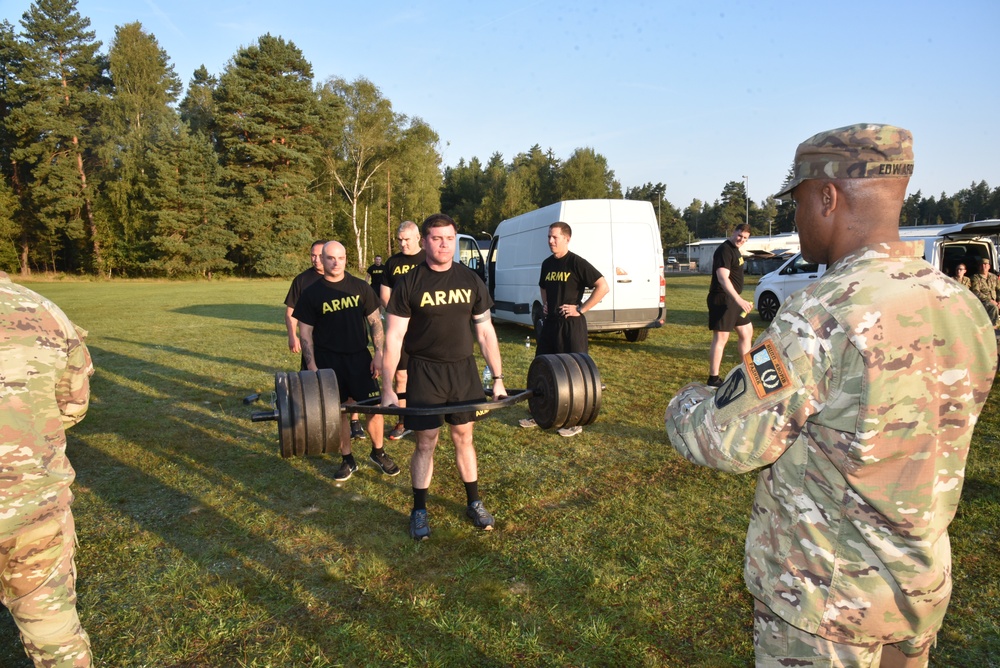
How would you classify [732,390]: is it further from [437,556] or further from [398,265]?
[398,265]

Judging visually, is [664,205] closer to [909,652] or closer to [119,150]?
[119,150]

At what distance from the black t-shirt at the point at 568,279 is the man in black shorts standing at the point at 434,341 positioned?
2.16 m

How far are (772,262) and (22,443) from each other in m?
44.2

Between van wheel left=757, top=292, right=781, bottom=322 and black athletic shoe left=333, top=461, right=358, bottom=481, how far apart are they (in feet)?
39.3

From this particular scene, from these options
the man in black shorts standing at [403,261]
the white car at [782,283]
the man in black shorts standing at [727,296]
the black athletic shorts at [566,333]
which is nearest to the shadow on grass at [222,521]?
the man in black shorts standing at [403,261]

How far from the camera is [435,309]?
13.7 ft

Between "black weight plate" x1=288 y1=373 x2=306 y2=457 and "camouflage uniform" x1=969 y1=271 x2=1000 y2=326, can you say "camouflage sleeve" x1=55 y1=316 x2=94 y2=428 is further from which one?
"camouflage uniform" x1=969 y1=271 x2=1000 y2=326

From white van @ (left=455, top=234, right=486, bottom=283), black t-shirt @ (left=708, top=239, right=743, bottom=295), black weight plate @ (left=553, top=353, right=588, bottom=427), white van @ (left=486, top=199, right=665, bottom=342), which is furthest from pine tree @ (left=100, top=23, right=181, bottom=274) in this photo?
black weight plate @ (left=553, top=353, right=588, bottom=427)

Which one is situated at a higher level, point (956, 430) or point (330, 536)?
point (956, 430)

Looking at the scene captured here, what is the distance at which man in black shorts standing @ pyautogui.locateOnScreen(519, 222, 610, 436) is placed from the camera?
631cm

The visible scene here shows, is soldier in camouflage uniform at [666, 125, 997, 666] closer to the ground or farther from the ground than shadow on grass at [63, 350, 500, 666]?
farther from the ground

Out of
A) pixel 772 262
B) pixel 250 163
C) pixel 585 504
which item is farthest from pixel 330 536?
pixel 250 163

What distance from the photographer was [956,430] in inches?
59.5

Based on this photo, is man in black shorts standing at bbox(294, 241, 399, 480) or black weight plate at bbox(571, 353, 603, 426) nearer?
black weight plate at bbox(571, 353, 603, 426)
